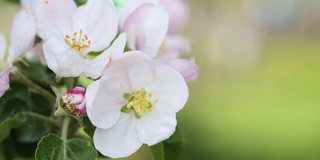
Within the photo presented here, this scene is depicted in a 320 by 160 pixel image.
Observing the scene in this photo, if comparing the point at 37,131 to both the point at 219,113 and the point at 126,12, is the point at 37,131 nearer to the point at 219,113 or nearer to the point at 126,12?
the point at 126,12

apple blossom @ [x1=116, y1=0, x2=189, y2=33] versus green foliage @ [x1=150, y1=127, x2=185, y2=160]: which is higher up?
apple blossom @ [x1=116, y1=0, x2=189, y2=33]

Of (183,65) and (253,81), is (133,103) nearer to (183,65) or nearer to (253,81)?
(183,65)

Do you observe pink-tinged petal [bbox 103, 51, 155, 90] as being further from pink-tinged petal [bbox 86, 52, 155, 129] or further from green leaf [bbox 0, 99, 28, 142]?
green leaf [bbox 0, 99, 28, 142]

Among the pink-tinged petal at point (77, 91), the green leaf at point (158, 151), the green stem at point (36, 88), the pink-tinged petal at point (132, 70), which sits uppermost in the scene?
the pink-tinged petal at point (132, 70)

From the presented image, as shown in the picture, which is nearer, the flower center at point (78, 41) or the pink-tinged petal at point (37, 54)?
the flower center at point (78, 41)

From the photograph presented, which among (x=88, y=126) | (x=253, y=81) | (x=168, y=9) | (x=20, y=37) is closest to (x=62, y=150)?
(x=88, y=126)

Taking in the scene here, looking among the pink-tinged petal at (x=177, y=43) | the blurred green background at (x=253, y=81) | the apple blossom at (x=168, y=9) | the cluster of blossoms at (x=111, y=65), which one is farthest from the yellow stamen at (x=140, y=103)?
the blurred green background at (x=253, y=81)

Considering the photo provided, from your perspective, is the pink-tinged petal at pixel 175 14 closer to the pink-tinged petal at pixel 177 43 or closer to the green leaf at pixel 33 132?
the pink-tinged petal at pixel 177 43

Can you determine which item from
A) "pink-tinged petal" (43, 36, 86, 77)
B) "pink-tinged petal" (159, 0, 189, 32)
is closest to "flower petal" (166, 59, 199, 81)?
"pink-tinged petal" (43, 36, 86, 77)
